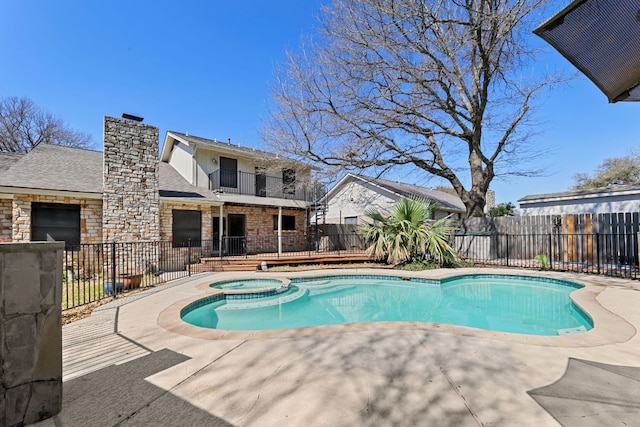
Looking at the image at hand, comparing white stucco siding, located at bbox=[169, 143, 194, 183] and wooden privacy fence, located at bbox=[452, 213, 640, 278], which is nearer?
wooden privacy fence, located at bbox=[452, 213, 640, 278]

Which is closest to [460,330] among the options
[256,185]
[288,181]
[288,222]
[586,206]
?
[288,222]

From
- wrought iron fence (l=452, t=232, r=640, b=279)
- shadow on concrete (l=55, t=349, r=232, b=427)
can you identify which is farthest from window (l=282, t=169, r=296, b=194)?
shadow on concrete (l=55, t=349, r=232, b=427)

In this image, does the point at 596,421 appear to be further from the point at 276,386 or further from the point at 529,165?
the point at 529,165

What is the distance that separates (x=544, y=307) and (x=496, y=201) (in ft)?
110

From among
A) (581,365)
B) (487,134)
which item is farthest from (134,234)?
(487,134)

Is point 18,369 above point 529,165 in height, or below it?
below

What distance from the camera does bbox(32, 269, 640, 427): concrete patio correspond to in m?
2.29

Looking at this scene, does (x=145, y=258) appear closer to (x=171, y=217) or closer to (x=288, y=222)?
(x=171, y=217)

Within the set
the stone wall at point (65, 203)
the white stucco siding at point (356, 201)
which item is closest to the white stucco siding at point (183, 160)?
the stone wall at point (65, 203)

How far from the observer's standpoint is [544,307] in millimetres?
6984

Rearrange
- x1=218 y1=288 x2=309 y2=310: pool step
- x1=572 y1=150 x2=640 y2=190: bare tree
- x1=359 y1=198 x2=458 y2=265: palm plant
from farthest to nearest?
x1=572 y1=150 x2=640 y2=190: bare tree < x1=359 y1=198 x2=458 y2=265: palm plant < x1=218 y1=288 x2=309 y2=310: pool step

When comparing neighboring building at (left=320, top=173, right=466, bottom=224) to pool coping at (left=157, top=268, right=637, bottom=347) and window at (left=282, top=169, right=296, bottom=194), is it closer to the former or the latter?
window at (left=282, top=169, right=296, bottom=194)

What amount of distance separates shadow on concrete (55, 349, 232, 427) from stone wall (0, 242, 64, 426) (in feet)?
0.71

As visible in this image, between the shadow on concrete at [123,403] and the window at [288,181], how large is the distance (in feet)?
46.0
